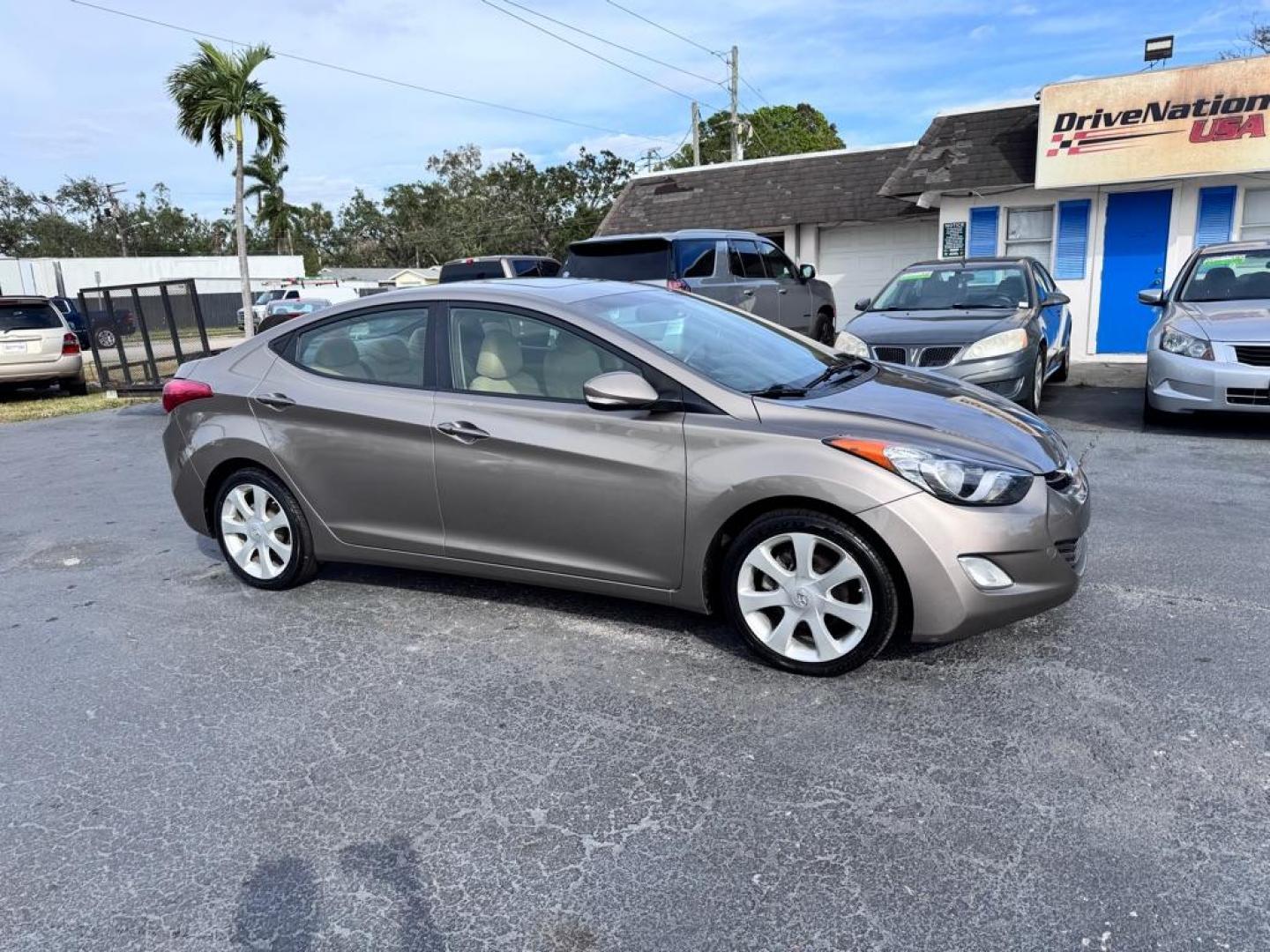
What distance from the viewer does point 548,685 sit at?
365 centimetres

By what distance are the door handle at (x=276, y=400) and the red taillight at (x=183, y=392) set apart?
37cm

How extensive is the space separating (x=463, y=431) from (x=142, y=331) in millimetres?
11809

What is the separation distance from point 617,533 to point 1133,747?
6.51 ft

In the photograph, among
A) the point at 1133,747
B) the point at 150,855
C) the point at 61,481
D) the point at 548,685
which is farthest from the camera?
the point at 61,481

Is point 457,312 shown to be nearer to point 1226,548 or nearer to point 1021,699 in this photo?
point 1021,699

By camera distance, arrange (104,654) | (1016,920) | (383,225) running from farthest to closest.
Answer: (383,225) < (104,654) < (1016,920)

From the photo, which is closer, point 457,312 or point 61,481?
point 457,312

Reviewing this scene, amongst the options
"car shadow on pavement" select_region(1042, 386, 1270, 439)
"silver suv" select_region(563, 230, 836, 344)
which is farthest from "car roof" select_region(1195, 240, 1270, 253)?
"silver suv" select_region(563, 230, 836, 344)

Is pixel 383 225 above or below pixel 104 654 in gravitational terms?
above

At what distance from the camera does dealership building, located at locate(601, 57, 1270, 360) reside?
12.3 m

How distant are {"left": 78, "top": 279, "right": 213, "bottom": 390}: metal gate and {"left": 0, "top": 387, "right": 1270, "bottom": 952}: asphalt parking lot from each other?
9401mm

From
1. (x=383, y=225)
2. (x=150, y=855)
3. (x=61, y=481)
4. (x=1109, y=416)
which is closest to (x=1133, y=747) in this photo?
(x=150, y=855)

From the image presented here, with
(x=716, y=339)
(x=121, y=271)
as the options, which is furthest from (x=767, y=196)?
(x=121, y=271)

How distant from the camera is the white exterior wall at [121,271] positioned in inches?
1704
